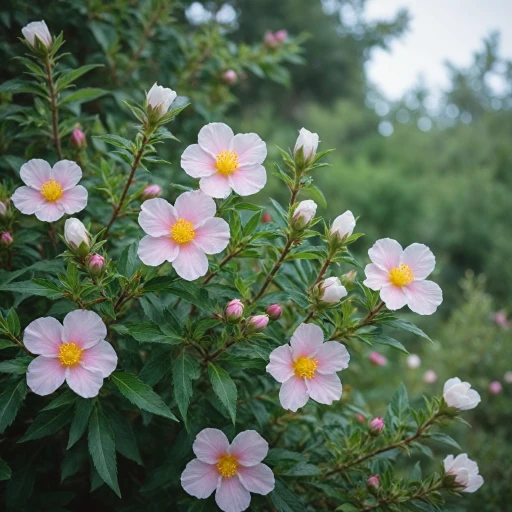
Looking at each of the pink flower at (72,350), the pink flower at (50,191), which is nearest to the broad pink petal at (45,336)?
the pink flower at (72,350)

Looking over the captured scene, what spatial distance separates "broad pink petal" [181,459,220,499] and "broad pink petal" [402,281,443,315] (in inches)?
24.7

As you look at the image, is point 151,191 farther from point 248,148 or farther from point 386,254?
point 386,254

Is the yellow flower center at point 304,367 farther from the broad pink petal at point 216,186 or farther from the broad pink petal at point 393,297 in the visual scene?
the broad pink petal at point 216,186

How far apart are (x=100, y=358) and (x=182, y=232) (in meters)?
0.33

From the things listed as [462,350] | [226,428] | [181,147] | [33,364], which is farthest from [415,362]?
[33,364]

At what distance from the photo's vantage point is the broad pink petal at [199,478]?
1116mm

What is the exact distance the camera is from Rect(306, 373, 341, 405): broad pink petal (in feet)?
3.70

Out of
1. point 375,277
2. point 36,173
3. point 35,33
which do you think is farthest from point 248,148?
point 35,33

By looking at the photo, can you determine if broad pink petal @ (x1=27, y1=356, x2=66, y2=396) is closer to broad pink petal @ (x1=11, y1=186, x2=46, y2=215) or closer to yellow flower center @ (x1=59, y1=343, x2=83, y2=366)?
yellow flower center @ (x1=59, y1=343, x2=83, y2=366)

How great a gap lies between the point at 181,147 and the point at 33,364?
193 centimetres

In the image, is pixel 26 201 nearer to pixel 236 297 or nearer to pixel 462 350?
pixel 236 297

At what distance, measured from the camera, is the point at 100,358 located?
104 cm

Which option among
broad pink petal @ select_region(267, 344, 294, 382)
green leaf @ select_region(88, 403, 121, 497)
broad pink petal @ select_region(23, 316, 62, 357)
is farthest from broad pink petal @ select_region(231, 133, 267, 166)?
green leaf @ select_region(88, 403, 121, 497)

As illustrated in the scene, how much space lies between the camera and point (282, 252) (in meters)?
1.20
